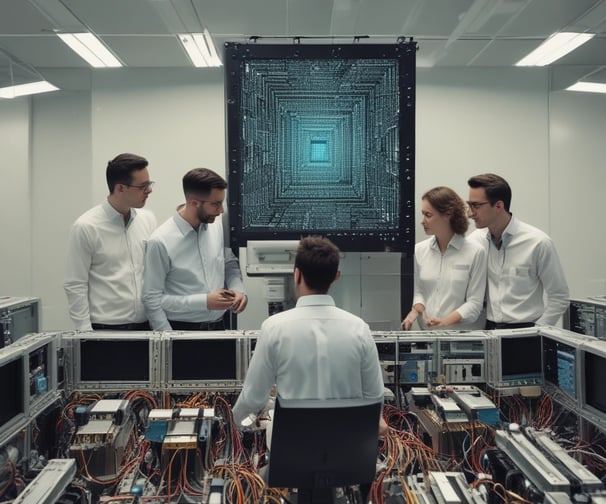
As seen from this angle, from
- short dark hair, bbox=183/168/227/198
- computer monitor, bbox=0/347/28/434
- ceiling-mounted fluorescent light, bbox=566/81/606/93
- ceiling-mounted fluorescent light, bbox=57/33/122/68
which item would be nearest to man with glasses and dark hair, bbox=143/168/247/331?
short dark hair, bbox=183/168/227/198

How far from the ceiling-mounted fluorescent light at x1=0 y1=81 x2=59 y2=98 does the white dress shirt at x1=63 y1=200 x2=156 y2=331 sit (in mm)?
2243

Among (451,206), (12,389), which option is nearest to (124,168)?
(12,389)

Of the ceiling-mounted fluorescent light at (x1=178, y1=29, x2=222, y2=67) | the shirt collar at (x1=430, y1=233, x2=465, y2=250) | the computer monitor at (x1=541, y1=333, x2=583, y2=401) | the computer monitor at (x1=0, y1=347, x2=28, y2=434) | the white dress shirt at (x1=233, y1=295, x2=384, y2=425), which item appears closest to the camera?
the white dress shirt at (x1=233, y1=295, x2=384, y2=425)

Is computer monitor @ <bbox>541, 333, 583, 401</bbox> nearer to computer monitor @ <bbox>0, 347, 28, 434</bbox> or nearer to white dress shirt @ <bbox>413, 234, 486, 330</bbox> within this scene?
white dress shirt @ <bbox>413, 234, 486, 330</bbox>

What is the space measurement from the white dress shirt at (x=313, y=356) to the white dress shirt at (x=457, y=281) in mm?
1223

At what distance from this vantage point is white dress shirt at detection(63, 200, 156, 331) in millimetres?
2547

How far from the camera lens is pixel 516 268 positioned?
2.64 meters

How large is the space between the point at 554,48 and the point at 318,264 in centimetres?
317

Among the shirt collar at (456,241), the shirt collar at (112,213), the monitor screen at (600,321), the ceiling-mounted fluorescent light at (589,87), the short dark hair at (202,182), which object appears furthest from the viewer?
the ceiling-mounted fluorescent light at (589,87)

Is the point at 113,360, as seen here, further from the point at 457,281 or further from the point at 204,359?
the point at 457,281

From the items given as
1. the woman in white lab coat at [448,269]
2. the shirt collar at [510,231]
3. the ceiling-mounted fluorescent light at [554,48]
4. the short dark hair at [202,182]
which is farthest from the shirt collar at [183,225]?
the ceiling-mounted fluorescent light at [554,48]

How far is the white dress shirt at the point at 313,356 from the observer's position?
153 cm

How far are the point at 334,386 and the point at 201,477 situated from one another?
1.73 ft

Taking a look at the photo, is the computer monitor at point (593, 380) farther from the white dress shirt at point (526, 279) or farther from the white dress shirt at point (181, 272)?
the white dress shirt at point (181, 272)
